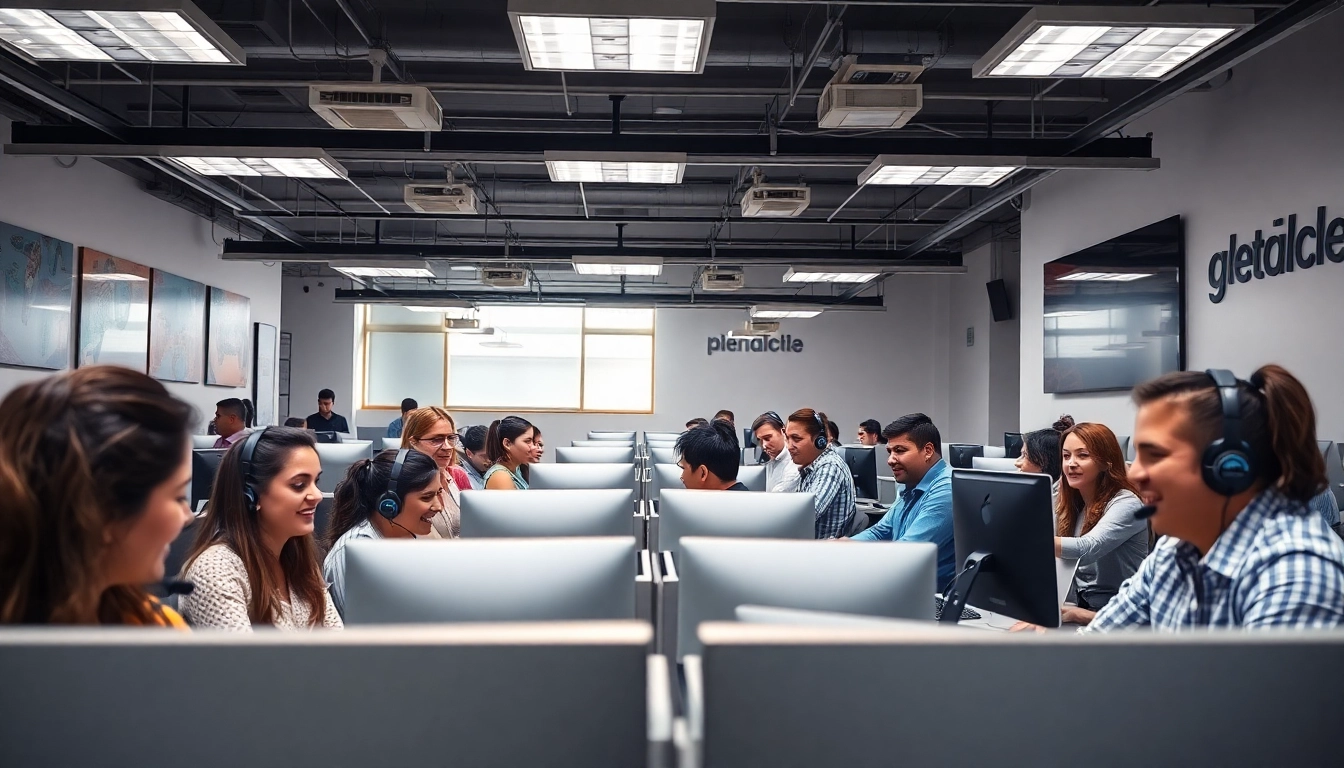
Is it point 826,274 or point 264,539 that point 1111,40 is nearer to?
point 264,539

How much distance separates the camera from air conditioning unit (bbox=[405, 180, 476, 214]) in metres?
7.16

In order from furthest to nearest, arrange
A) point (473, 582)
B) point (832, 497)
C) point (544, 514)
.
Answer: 1. point (832, 497)
2. point (544, 514)
3. point (473, 582)

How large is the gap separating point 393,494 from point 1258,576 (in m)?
2.08

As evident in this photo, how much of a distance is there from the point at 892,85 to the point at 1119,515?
2.64m

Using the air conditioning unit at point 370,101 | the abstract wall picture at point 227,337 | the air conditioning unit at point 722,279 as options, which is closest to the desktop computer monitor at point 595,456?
the air conditioning unit at point 370,101

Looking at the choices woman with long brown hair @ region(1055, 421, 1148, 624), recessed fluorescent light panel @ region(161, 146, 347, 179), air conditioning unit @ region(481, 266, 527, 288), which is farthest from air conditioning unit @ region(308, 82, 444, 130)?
air conditioning unit @ region(481, 266, 527, 288)

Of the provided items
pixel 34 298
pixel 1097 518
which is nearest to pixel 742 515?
pixel 1097 518

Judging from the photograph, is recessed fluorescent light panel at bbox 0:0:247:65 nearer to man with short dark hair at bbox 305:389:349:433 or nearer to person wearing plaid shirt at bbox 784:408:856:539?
person wearing plaid shirt at bbox 784:408:856:539

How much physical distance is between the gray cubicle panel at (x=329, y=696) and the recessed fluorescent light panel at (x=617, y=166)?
17.7 ft

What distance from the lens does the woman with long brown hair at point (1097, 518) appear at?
324cm

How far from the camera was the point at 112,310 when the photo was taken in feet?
29.1

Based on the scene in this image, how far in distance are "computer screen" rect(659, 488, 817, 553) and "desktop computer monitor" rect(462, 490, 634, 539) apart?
0.16 m

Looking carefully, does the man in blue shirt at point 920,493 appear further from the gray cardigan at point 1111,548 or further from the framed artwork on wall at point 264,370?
the framed artwork on wall at point 264,370

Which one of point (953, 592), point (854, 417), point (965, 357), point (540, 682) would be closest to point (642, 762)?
point (540, 682)
